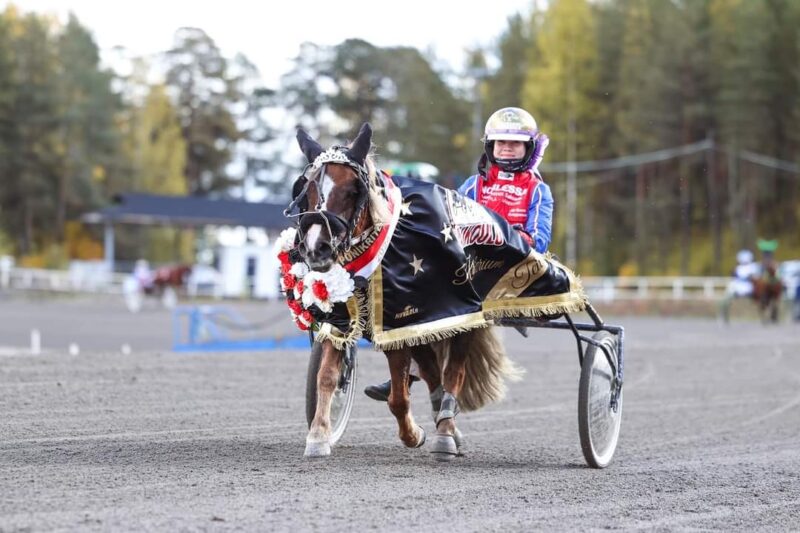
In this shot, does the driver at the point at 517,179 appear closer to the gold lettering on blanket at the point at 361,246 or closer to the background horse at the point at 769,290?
the gold lettering on blanket at the point at 361,246

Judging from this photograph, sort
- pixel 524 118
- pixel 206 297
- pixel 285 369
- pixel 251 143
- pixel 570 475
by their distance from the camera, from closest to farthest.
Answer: pixel 570 475, pixel 524 118, pixel 285 369, pixel 206 297, pixel 251 143

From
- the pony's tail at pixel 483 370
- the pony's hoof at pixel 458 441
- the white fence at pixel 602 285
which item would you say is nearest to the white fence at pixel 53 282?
the white fence at pixel 602 285

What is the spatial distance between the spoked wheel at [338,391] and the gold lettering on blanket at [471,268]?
797 mm

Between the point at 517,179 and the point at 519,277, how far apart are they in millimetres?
718

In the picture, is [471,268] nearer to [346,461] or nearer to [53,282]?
[346,461]

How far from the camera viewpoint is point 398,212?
686 cm

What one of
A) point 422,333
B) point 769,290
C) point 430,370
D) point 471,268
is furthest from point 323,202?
point 769,290

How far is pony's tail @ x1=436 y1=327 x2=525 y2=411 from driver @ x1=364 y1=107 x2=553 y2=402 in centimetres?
48

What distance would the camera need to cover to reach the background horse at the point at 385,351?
21.0 feet

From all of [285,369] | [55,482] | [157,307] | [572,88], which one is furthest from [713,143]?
[55,482]

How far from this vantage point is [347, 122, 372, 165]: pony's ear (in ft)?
21.6

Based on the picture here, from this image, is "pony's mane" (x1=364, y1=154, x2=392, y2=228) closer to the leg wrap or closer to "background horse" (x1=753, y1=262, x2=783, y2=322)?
the leg wrap

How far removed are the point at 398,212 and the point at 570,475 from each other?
1833 mm

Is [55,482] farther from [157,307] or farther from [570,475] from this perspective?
[157,307]
